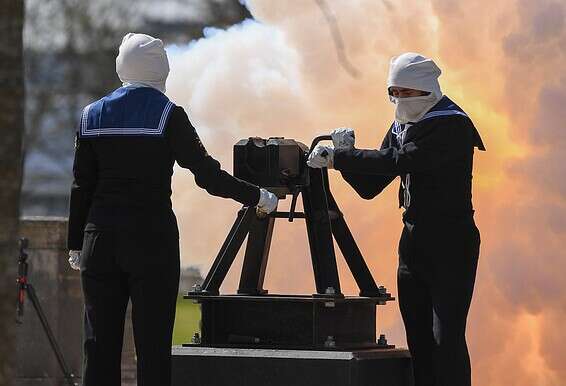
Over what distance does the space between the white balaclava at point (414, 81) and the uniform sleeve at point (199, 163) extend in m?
0.79

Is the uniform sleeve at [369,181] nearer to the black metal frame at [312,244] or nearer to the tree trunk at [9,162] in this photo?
the black metal frame at [312,244]

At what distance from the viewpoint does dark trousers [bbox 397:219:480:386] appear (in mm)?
8078

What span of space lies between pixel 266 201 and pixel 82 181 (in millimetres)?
806

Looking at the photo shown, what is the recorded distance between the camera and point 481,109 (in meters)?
10.8

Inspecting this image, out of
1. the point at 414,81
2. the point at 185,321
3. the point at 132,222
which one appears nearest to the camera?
the point at 132,222

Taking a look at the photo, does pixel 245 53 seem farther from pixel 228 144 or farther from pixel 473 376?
pixel 473 376

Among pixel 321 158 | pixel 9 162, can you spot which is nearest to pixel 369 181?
pixel 321 158

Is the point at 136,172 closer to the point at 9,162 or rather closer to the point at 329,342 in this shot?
the point at 329,342

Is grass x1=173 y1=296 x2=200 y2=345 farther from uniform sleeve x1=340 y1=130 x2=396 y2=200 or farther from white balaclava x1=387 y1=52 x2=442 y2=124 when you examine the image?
white balaclava x1=387 y1=52 x2=442 y2=124

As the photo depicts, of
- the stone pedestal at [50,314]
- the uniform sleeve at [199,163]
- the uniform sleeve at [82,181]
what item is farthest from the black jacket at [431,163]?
the stone pedestal at [50,314]

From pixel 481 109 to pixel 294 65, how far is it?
1.16 m

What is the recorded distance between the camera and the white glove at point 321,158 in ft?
27.0

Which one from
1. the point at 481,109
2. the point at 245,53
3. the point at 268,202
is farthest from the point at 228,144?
the point at 268,202

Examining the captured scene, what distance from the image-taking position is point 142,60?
25.6 feet
